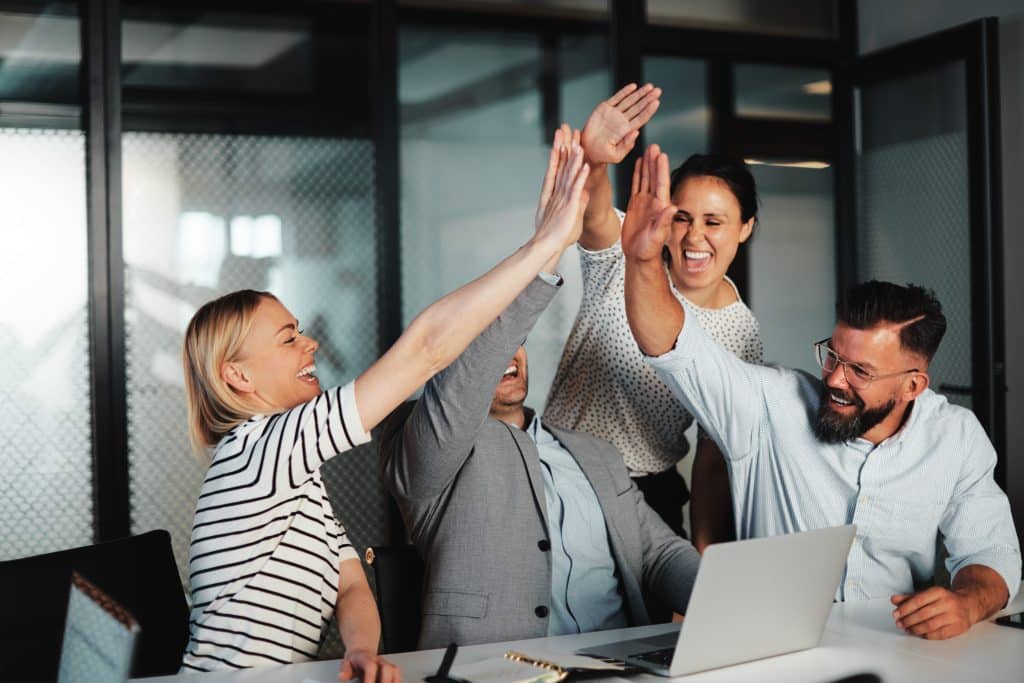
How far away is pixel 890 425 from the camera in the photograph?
8.15 ft

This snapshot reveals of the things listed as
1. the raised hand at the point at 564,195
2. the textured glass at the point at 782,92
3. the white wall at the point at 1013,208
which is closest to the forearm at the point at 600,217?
the raised hand at the point at 564,195

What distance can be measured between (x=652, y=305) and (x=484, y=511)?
54cm

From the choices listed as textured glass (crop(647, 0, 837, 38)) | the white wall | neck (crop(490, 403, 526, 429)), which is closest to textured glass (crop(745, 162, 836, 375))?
textured glass (crop(647, 0, 837, 38))

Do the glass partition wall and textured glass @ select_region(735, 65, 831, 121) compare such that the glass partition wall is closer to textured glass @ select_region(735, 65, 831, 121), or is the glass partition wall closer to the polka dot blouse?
textured glass @ select_region(735, 65, 831, 121)

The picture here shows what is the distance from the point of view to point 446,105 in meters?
4.03

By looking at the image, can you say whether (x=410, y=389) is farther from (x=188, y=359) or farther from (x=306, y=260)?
(x=306, y=260)

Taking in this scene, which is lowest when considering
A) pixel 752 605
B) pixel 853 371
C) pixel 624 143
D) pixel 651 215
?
pixel 752 605

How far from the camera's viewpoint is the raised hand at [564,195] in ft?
6.59

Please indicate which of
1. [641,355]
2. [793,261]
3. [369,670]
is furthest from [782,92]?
[369,670]

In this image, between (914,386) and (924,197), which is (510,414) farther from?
(924,197)

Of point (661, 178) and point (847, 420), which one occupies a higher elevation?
point (661, 178)

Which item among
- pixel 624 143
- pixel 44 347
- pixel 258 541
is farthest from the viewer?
pixel 44 347

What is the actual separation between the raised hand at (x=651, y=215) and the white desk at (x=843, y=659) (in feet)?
2.54

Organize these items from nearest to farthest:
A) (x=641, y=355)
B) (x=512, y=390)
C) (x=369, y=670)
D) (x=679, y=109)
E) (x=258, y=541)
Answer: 1. (x=369, y=670)
2. (x=258, y=541)
3. (x=512, y=390)
4. (x=641, y=355)
5. (x=679, y=109)
